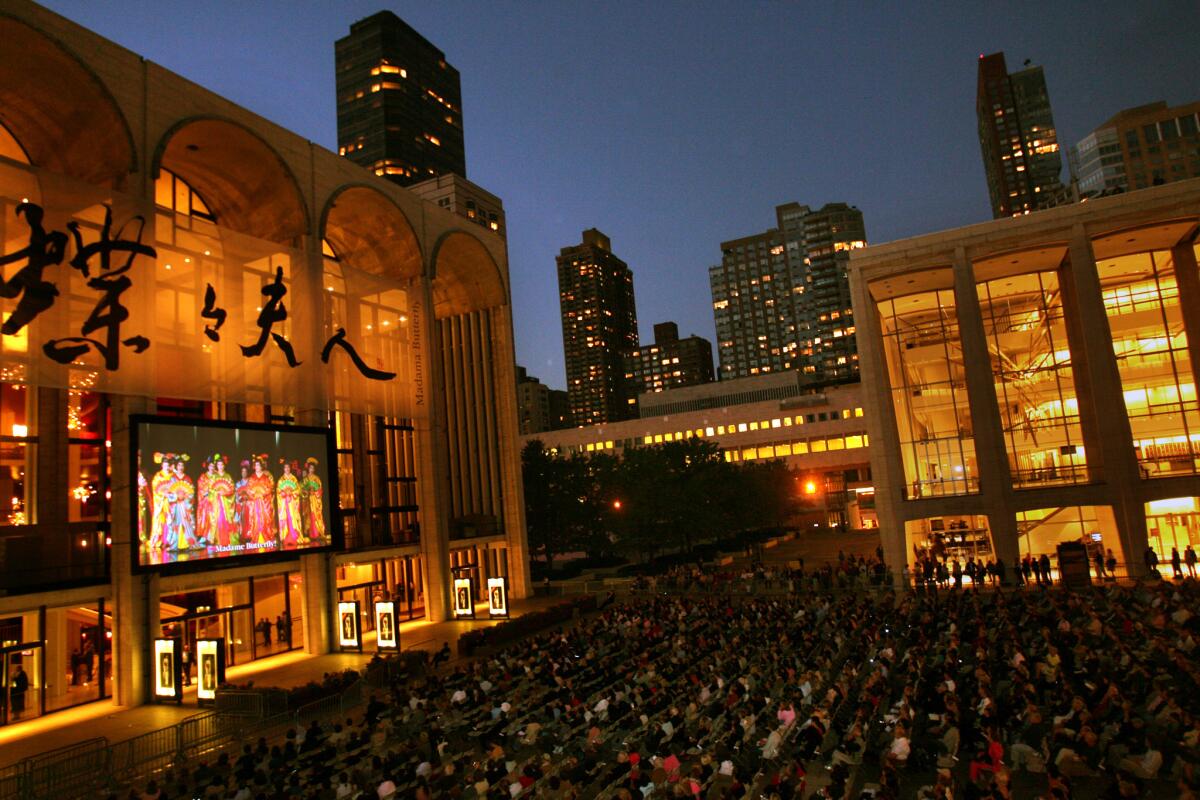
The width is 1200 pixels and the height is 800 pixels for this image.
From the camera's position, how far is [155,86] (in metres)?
27.3

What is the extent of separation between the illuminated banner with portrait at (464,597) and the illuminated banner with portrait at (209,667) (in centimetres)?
1476

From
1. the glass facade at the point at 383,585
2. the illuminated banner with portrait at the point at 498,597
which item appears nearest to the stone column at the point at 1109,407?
the illuminated banner with portrait at the point at 498,597

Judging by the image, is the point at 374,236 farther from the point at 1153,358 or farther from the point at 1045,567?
the point at 1153,358

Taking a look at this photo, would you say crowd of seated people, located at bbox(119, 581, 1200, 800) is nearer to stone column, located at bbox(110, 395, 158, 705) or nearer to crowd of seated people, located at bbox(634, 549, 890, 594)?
stone column, located at bbox(110, 395, 158, 705)

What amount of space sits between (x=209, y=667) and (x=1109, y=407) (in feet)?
132

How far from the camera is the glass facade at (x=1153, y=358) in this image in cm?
3891

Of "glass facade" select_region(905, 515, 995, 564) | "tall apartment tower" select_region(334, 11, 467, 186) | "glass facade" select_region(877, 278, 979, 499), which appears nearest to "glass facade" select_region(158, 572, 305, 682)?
"glass facade" select_region(905, 515, 995, 564)

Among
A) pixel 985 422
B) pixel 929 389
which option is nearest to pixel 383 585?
pixel 985 422

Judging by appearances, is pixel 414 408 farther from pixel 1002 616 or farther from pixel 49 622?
pixel 1002 616

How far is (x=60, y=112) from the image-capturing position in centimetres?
2614

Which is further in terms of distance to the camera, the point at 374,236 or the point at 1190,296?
the point at 374,236

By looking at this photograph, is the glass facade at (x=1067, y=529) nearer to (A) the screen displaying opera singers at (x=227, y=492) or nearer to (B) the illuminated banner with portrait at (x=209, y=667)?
(A) the screen displaying opera singers at (x=227, y=492)

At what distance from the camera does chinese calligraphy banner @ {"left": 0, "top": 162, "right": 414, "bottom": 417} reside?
23.2 m

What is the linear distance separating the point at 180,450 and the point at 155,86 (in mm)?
13320
